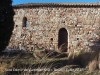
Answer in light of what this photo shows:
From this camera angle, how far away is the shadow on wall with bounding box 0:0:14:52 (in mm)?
7488

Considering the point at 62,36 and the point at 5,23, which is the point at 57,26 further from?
the point at 5,23

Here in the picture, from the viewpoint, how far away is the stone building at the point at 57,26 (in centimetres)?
1316

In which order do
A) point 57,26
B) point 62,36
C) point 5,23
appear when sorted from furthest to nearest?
point 62,36
point 57,26
point 5,23

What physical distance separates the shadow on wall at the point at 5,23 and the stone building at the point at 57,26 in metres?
5.68

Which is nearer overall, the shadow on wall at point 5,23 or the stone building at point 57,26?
the shadow on wall at point 5,23

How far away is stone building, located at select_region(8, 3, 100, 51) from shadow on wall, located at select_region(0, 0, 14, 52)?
5.68 metres

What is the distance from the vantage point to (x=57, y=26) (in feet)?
43.7

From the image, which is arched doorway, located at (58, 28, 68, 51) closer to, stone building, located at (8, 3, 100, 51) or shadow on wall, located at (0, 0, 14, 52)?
stone building, located at (8, 3, 100, 51)

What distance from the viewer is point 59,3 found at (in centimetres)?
1353

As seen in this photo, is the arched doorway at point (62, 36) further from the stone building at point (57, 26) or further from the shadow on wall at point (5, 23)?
the shadow on wall at point (5, 23)

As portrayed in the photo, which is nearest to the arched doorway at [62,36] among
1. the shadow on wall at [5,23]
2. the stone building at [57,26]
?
the stone building at [57,26]

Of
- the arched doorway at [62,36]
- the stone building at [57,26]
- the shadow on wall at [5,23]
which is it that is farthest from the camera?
the arched doorway at [62,36]

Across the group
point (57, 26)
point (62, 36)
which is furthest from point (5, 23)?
point (62, 36)

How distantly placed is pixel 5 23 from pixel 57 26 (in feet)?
20.2
